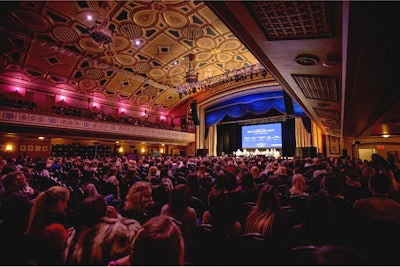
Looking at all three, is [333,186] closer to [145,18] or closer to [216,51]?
[145,18]

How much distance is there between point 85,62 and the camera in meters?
14.8

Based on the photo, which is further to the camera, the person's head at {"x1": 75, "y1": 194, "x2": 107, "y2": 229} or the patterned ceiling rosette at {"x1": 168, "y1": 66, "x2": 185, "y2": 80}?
the patterned ceiling rosette at {"x1": 168, "y1": 66, "x2": 185, "y2": 80}

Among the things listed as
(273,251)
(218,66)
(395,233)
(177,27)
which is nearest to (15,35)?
(177,27)

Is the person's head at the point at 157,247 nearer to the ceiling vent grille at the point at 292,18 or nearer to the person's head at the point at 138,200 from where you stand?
the person's head at the point at 138,200

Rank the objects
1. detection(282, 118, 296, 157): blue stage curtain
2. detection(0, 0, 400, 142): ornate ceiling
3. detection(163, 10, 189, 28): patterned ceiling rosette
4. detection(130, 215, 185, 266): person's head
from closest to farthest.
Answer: detection(130, 215, 185, 266): person's head
detection(0, 0, 400, 142): ornate ceiling
detection(163, 10, 189, 28): patterned ceiling rosette
detection(282, 118, 296, 157): blue stage curtain

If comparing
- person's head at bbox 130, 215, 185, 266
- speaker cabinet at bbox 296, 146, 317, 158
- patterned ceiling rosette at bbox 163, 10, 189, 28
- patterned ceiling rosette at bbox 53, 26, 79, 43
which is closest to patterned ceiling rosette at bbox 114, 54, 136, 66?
patterned ceiling rosette at bbox 53, 26, 79, 43

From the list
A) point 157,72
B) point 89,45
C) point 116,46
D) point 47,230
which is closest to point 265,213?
point 47,230

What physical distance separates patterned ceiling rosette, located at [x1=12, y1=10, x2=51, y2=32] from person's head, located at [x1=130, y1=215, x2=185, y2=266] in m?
13.5

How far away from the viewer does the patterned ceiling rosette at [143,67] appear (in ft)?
52.6

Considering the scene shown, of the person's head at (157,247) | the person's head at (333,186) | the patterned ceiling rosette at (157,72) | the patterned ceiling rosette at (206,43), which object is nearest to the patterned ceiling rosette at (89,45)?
the patterned ceiling rosette at (157,72)

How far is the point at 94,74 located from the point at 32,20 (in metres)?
5.81

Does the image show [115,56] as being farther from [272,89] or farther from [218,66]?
[272,89]

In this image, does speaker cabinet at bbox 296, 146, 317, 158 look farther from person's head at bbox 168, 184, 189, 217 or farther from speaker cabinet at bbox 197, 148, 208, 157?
person's head at bbox 168, 184, 189, 217

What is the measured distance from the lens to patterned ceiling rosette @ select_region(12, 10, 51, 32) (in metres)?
9.91
